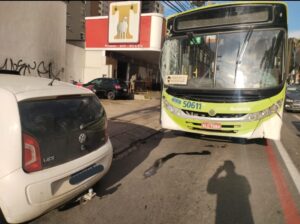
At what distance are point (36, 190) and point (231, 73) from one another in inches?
194

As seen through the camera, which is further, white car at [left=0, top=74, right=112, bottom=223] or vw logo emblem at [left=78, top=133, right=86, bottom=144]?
vw logo emblem at [left=78, top=133, right=86, bottom=144]

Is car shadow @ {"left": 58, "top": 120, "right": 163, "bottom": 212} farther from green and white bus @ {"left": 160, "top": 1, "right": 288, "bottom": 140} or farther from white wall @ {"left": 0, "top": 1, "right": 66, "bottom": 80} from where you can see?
white wall @ {"left": 0, "top": 1, "right": 66, "bottom": 80}

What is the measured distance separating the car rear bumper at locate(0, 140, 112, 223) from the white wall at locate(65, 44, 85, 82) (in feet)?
63.0

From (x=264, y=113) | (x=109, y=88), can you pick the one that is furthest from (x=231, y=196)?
(x=109, y=88)

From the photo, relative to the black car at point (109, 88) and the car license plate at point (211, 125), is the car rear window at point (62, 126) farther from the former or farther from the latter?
the black car at point (109, 88)

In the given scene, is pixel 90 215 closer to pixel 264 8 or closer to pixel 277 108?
pixel 277 108

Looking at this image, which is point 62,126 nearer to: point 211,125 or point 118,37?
point 211,125

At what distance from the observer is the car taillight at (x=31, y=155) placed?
112 inches

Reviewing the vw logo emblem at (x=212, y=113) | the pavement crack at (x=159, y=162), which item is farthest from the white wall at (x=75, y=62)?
the vw logo emblem at (x=212, y=113)

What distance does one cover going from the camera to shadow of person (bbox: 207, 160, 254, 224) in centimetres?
360

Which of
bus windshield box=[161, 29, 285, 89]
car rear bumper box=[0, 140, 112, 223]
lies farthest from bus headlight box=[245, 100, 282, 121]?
car rear bumper box=[0, 140, 112, 223]

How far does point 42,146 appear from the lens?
2.98 metres

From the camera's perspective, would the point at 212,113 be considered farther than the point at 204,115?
No

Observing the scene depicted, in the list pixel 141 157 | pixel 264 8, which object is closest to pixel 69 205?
pixel 141 157
